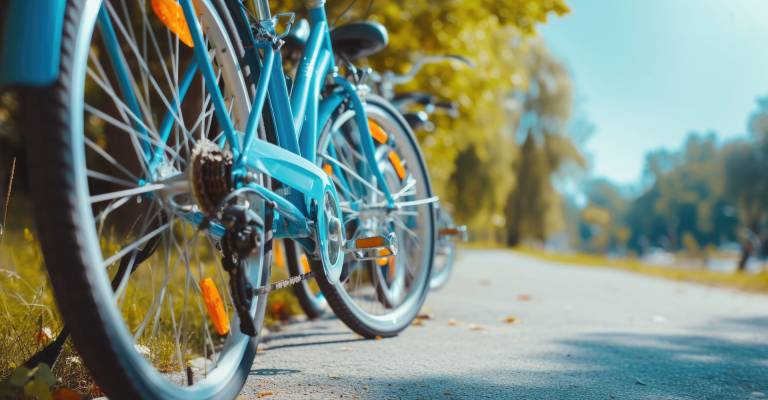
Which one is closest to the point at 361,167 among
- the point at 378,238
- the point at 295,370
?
the point at 378,238

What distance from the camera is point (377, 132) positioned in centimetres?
334

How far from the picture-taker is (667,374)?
2.62 m

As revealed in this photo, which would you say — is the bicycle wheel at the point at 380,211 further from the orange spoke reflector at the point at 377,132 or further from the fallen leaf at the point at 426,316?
the fallen leaf at the point at 426,316

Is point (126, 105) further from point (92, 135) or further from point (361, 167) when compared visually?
point (92, 135)

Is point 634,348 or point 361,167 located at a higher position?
point 361,167

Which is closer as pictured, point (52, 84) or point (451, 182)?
point (52, 84)

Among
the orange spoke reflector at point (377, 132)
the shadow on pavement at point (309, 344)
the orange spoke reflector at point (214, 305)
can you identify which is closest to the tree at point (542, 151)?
the orange spoke reflector at point (377, 132)

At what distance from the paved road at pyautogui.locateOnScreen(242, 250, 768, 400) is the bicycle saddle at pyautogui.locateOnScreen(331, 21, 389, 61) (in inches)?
49.6

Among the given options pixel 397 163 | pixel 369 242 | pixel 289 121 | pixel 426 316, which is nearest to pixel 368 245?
pixel 369 242

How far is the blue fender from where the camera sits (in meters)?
1.30

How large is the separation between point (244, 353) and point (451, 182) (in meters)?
18.4

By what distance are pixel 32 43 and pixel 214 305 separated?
0.92 meters

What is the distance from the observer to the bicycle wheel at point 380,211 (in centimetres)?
297

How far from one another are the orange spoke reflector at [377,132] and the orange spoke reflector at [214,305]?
1.43 m
